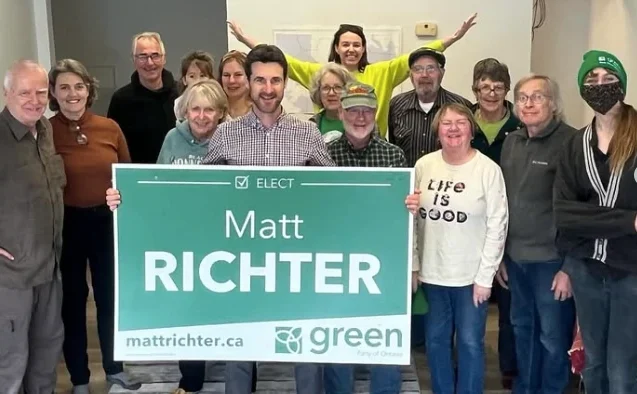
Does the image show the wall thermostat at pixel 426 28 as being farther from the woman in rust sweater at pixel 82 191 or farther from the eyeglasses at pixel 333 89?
the woman in rust sweater at pixel 82 191

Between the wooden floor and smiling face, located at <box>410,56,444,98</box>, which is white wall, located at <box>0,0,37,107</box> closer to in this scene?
the wooden floor

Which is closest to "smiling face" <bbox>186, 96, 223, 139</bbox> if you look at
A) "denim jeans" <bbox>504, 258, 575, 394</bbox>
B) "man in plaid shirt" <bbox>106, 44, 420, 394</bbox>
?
"man in plaid shirt" <bbox>106, 44, 420, 394</bbox>

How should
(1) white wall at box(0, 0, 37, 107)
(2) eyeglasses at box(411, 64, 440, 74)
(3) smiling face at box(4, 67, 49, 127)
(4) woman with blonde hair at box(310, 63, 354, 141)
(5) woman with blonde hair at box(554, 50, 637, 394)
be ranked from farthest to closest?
(1) white wall at box(0, 0, 37, 107) < (2) eyeglasses at box(411, 64, 440, 74) < (4) woman with blonde hair at box(310, 63, 354, 141) < (3) smiling face at box(4, 67, 49, 127) < (5) woman with blonde hair at box(554, 50, 637, 394)

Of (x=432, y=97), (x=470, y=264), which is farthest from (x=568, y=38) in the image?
(x=470, y=264)

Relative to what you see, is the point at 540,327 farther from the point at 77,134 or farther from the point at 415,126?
the point at 77,134

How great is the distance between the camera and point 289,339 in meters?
2.55

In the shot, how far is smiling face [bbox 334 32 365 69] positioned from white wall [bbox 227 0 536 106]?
1.25 m

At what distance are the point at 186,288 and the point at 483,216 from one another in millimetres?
1089

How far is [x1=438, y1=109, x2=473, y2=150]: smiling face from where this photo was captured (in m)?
2.65

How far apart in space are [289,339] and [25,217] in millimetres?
1028

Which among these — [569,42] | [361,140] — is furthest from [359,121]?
[569,42]

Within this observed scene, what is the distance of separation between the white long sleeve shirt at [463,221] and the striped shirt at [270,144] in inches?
17.1

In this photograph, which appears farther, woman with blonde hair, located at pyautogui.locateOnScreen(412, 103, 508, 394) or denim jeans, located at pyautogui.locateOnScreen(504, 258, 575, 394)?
denim jeans, located at pyautogui.locateOnScreen(504, 258, 575, 394)

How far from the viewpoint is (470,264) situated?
8.82 feet
